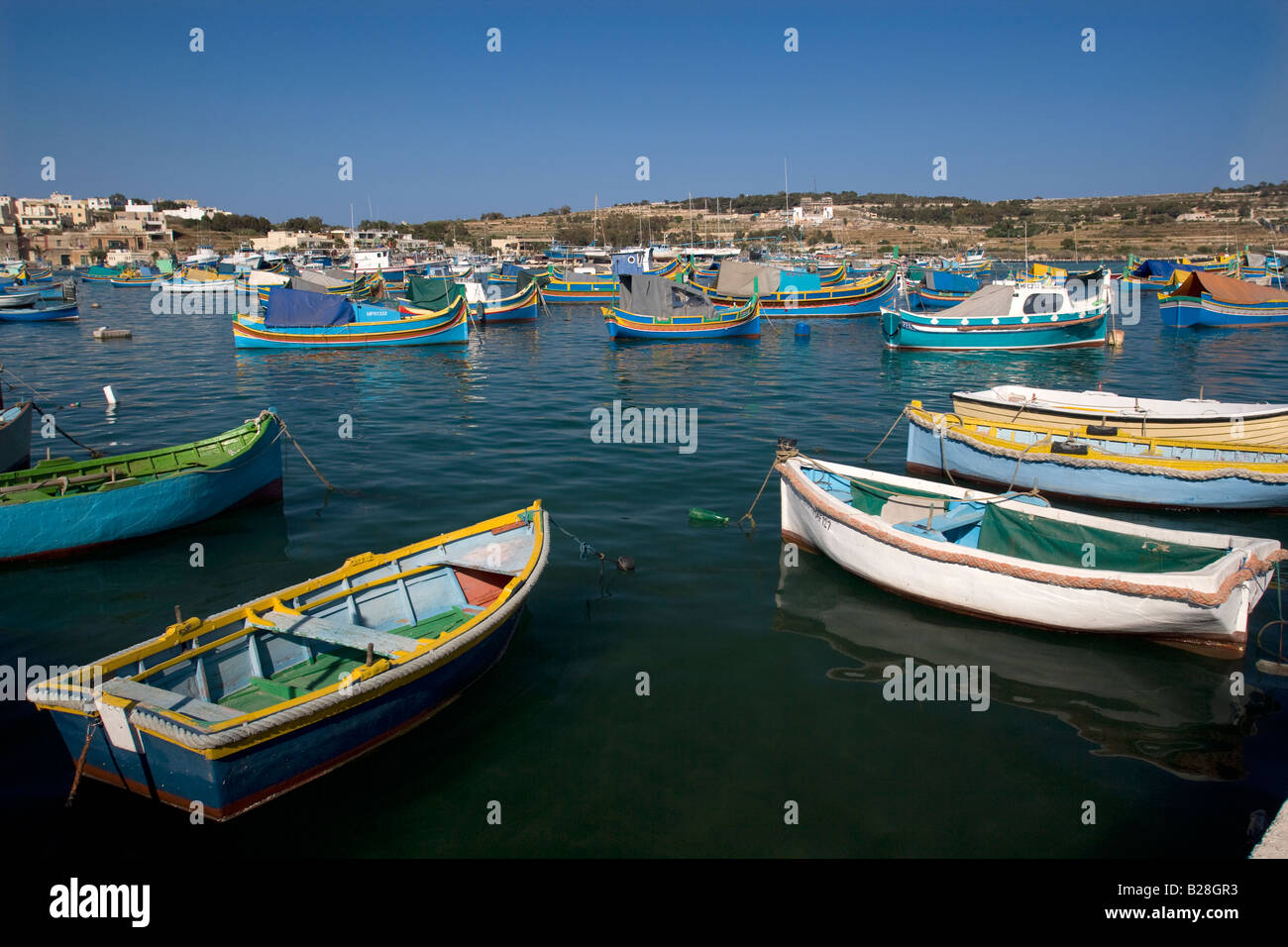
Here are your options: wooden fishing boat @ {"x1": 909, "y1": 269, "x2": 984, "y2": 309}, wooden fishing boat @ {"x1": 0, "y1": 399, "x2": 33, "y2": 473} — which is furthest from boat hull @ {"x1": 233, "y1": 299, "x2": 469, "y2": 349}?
wooden fishing boat @ {"x1": 909, "y1": 269, "x2": 984, "y2": 309}

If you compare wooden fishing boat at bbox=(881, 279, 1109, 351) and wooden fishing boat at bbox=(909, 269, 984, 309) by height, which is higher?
wooden fishing boat at bbox=(909, 269, 984, 309)

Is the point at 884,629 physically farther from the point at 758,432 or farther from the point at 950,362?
the point at 950,362

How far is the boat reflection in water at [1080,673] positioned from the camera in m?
7.79

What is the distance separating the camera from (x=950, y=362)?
32156mm

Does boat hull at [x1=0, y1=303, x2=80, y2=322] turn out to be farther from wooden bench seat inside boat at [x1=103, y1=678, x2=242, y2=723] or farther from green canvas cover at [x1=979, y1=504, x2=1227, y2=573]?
green canvas cover at [x1=979, y1=504, x2=1227, y2=573]

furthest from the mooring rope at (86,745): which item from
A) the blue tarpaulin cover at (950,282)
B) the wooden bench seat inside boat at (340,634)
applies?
the blue tarpaulin cover at (950,282)

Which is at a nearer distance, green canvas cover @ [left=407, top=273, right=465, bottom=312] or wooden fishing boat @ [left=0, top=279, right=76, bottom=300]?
green canvas cover @ [left=407, top=273, right=465, bottom=312]

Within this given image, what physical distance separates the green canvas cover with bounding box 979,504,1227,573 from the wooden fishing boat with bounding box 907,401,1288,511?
2419 millimetres

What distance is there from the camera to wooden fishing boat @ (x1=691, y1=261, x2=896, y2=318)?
147 ft

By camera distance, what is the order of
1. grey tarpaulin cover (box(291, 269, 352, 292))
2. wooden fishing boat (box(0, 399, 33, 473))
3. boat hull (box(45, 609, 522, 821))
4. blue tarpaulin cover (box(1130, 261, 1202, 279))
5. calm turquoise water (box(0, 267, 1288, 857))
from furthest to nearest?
blue tarpaulin cover (box(1130, 261, 1202, 279))
grey tarpaulin cover (box(291, 269, 352, 292))
wooden fishing boat (box(0, 399, 33, 473))
calm turquoise water (box(0, 267, 1288, 857))
boat hull (box(45, 609, 522, 821))

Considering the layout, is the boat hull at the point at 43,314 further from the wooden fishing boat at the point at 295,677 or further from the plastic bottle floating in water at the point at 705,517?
the wooden fishing boat at the point at 295,677

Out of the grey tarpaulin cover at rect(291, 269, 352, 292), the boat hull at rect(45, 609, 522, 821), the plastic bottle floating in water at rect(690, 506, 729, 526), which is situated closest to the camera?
the boat hull at rect(45, 609, 522, 821)

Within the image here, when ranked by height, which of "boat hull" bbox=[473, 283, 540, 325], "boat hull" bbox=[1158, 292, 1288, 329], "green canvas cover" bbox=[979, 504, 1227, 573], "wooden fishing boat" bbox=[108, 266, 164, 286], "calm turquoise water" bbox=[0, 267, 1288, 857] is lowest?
"calm turquoise water" bbox=[0, 267, 1288, 857]
